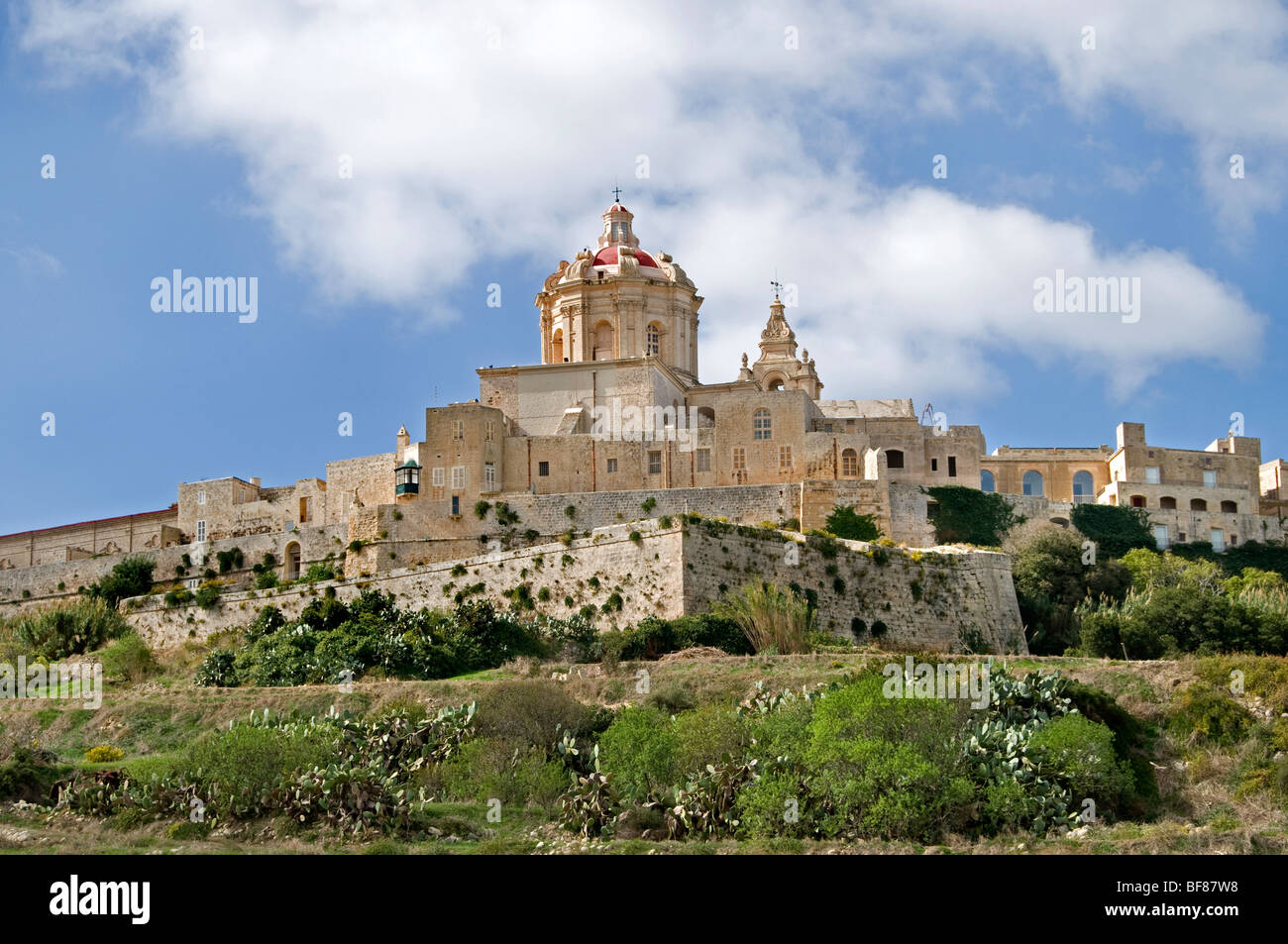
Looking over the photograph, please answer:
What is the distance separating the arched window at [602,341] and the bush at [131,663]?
19.0 meters

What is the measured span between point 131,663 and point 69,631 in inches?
183

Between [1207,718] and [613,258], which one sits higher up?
[613,258]

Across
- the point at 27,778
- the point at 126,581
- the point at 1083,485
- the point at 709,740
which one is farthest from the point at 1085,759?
the point at 126,581

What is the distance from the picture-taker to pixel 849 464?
47.2 meters

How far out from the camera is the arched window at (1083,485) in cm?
5244

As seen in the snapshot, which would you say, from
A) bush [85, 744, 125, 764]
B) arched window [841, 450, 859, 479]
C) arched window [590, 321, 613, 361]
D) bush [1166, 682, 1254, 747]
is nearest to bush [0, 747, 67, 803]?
bush [85, 744, 125, 764]

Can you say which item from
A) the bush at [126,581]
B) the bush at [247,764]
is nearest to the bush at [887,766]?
the bush at [247,764]

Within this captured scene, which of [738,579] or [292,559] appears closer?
[738,579]

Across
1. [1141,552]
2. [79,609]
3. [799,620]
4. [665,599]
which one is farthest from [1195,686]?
[79,609]

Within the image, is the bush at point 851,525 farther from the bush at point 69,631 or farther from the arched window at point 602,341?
the bush at point 69,631

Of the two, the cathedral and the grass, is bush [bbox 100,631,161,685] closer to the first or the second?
the grass

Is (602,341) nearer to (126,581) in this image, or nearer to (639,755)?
(126,581)

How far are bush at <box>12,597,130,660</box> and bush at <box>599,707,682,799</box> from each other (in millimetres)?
20447
